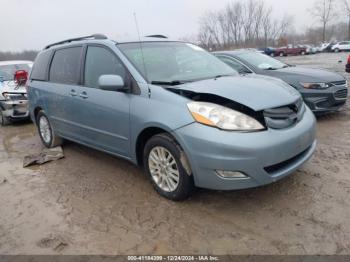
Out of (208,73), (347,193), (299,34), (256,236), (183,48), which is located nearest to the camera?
(256,236)

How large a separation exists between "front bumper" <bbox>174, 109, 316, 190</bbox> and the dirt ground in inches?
14.8

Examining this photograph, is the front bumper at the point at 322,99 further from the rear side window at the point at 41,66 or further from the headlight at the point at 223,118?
the rear side window at the point at 41,66

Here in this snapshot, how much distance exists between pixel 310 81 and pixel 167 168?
4.12m

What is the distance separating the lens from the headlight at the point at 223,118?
311 cm

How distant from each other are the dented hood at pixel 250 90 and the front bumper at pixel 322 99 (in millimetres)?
2807

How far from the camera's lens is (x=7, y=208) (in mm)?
3844

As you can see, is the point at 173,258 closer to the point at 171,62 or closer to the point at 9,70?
the point at 171,62

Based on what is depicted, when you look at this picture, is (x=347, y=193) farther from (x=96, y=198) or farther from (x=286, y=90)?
(x=96, y=198)

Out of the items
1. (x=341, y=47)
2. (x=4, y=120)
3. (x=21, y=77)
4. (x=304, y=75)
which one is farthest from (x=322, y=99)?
(x=341, y=47)

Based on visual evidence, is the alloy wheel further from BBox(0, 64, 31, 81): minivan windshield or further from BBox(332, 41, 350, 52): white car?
BBox(332, 41, 350, 52): white car

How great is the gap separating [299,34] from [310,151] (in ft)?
329

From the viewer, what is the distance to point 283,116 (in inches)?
132

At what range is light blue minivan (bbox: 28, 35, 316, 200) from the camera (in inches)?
122

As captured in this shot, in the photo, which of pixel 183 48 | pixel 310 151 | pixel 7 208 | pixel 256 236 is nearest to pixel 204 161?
pixel 256 236
